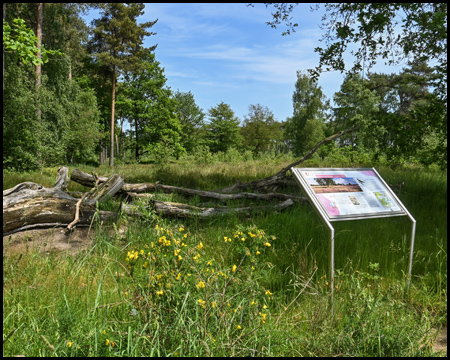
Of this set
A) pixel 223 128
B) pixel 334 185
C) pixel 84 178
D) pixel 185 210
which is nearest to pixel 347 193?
pixel 334 185

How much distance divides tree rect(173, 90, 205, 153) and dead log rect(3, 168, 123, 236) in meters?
40.2

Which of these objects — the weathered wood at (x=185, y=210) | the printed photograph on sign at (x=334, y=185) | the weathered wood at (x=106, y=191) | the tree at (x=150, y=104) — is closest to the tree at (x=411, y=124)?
the weathered wood at (x=185, y=210)

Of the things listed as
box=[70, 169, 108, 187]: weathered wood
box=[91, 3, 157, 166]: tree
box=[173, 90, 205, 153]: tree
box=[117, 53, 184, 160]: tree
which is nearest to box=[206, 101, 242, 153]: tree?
box=[173, 90, 205, 153]: tree

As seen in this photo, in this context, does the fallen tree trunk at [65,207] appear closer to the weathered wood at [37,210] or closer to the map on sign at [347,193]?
the weathered wood at [37,210]

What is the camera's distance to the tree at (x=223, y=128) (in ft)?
151

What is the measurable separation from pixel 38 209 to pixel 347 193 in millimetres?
4804

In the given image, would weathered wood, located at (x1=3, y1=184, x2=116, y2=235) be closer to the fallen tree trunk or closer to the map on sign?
the fallen tree trunk

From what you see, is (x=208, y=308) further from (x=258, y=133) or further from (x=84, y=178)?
(x=258, y=133)

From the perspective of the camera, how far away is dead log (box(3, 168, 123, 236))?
5.11 m

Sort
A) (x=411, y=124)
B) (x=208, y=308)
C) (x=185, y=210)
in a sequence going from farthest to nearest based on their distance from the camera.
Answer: (x=411, y=124), (x=185, y=210), (x=208, y=308)

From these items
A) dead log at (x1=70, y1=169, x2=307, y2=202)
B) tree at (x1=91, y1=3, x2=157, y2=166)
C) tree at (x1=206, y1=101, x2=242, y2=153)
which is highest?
tree at (x1=91, y1=3, x2=157, y2=166)

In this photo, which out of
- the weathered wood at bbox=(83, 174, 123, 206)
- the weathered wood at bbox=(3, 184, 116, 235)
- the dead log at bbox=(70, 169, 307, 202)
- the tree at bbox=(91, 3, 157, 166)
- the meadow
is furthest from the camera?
the tree at bbox=(91, 3, 157, 166)

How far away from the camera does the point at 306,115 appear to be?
42.9 metres

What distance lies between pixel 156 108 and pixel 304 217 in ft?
113
